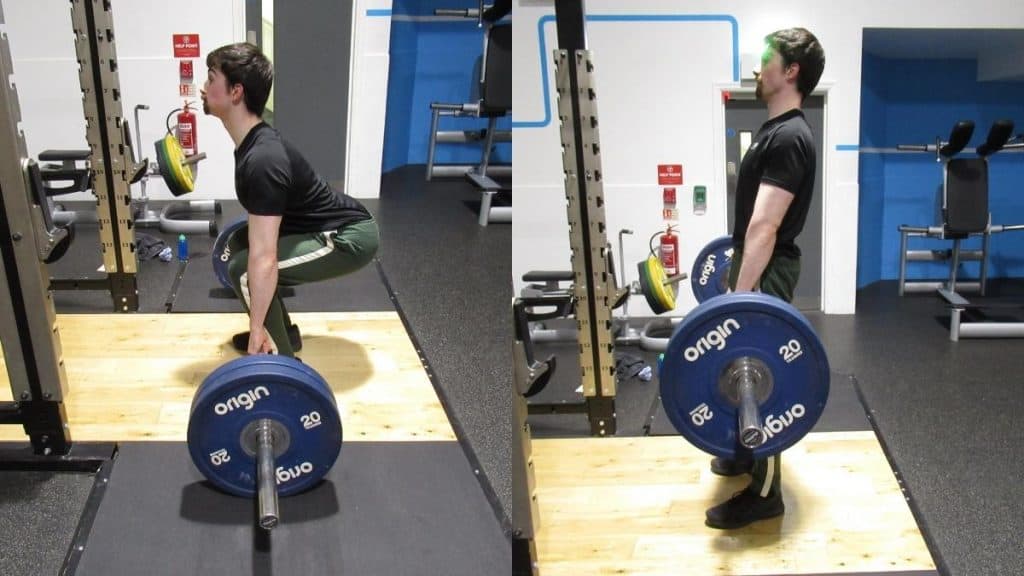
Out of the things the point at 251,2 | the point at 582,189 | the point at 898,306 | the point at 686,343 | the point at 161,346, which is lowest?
the point at 898,306

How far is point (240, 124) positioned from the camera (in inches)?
123

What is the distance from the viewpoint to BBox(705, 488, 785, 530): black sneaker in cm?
282

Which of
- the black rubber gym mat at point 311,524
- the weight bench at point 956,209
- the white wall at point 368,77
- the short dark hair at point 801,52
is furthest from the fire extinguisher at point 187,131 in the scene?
the weight bench at point 956,209

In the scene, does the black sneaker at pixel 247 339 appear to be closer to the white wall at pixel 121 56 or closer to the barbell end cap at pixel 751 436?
the barbell end cap at pixel 751 436

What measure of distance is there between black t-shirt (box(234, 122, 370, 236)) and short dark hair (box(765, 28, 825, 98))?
1.50m

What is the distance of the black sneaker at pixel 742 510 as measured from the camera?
2.82m

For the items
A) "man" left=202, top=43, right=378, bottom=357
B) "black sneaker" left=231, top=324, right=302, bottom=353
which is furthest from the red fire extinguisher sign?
"man" left=202, top=43, right=378, bottom=357

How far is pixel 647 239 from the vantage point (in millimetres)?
5570

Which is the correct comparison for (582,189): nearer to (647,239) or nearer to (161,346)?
(161,346)

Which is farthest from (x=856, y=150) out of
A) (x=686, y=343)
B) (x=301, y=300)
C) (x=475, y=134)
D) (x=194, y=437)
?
Result: (x=194, y=437)

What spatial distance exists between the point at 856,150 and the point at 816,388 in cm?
354

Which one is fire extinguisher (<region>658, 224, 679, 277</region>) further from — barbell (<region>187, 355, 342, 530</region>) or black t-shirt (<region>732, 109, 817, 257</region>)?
barbell (<region>187, 355, 342, 530</region>)

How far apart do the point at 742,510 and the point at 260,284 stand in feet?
5.19

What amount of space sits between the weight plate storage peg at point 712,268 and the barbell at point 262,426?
5.87 ft
